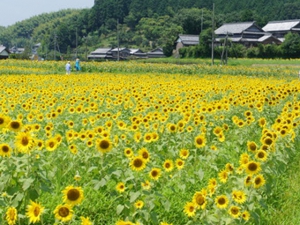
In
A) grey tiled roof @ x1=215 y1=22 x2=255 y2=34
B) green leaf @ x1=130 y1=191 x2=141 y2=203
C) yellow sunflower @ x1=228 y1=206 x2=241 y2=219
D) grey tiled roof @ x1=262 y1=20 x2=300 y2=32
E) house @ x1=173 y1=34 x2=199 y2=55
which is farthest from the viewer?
grey tiled roof @ x1=262 y1=20 x2=300 y2=32

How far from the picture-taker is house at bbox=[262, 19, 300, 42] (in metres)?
66.2

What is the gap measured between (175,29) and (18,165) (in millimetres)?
67896

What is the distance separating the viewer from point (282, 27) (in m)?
67.8

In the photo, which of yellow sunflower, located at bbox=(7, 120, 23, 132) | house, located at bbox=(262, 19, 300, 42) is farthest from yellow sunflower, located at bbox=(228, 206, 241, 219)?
house, located at bbox=(262, 19, 300, 42)

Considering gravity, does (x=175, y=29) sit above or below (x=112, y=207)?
below

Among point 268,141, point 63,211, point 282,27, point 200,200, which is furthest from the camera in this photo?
point 282,27

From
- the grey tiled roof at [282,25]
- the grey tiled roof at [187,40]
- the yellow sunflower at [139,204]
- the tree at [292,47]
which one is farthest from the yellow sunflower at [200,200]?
the grey tiled roof at [282,25]

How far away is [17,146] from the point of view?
334cm

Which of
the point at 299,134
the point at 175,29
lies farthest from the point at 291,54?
the point at 299,134

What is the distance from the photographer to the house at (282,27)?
6625cm

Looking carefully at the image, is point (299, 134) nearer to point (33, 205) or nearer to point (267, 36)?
point (33, 205)

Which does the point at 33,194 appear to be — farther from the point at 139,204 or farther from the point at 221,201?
the point at 221,201

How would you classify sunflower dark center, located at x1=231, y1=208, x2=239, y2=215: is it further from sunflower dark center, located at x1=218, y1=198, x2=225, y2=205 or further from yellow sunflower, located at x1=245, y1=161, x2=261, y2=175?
yellow sunflower, located at x1=245, y1=161, x2=261, y2=175

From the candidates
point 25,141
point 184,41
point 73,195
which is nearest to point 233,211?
point 73,195
